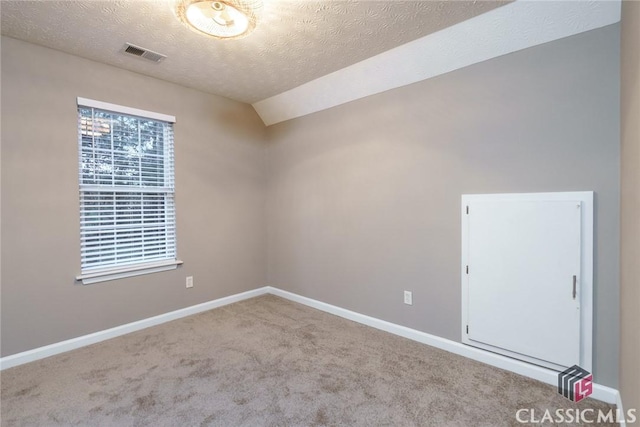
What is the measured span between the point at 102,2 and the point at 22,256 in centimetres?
201

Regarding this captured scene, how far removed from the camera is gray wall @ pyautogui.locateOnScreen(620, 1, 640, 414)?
4.51ft

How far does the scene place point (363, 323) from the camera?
3.21 m

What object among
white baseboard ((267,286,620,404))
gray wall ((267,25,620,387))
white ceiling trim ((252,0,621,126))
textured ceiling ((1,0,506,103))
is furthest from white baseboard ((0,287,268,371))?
white ceiling trim ((252,0,621,126))

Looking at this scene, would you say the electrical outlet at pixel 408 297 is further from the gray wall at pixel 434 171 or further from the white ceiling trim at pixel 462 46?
the white ceiling trim at pixel 462 46

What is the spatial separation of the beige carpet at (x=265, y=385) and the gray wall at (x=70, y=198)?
356 millimetres

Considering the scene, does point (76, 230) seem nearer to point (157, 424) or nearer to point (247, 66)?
point (157, 424)

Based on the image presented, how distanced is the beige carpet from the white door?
27 cm

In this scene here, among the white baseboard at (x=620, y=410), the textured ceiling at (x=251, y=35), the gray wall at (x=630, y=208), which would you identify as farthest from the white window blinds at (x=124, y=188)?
the white baseboard at (x=620, y=410)

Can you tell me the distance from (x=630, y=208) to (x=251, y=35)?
262 centimetres

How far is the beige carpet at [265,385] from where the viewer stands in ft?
6.03

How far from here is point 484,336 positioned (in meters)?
2.42

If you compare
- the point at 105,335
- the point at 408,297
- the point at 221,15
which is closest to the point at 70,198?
the point at 105,335

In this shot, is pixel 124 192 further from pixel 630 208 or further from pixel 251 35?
pixel 630 208

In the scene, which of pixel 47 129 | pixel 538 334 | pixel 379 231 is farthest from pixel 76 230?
pixel 538 334
